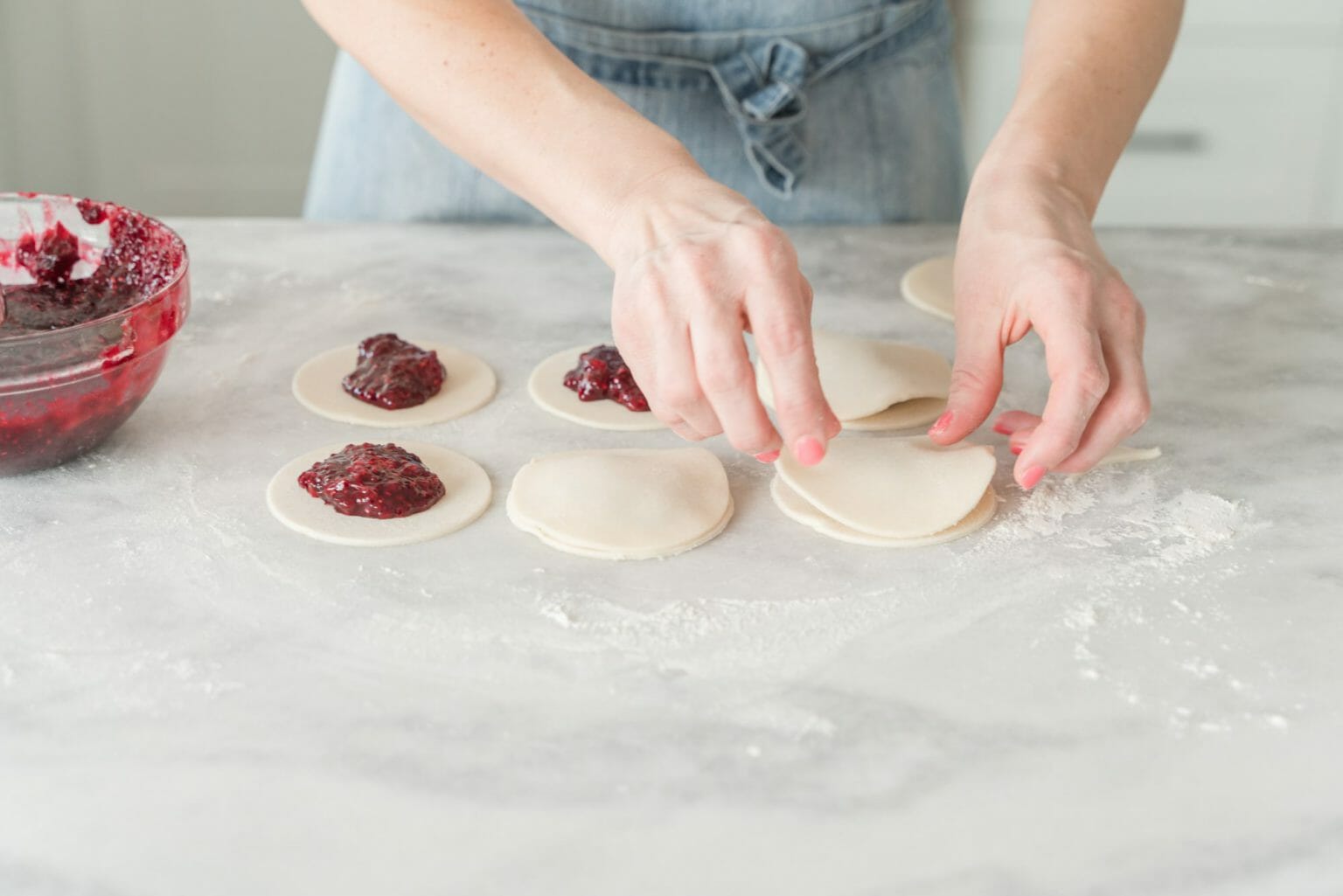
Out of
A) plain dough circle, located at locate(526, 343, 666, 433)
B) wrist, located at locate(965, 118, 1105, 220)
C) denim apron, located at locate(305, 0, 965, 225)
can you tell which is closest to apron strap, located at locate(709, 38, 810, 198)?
denim apron, located at locate(305, 0, 965, 225)

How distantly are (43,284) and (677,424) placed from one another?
69 cm

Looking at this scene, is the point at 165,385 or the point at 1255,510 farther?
the point at 165,385

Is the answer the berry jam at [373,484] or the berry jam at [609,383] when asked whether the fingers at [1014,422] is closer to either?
the berry jam at [609,383]

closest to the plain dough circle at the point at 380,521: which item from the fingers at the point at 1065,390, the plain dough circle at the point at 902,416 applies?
the plain dough circle at the point at 902,416

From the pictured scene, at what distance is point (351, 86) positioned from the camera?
1.94m

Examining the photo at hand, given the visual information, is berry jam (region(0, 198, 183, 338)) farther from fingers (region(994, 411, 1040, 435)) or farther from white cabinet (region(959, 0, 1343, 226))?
white cabinet (region(959, 0, 1343, 226))

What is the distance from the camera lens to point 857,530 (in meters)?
1.18

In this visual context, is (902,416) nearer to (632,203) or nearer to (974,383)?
(974,383)

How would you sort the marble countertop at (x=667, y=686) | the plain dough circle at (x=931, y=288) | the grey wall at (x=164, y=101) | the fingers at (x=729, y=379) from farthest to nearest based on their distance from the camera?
the grey wall at (x=164, y=101)
the plain dough circle at (x=931, y=288)
the fingers at (x=729, y=379)
the marble countertop at (x=667, y=686)

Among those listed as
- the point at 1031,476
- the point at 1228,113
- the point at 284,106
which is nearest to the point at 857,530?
the point at 1031,476

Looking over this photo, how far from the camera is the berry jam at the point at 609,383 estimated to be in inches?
55.2

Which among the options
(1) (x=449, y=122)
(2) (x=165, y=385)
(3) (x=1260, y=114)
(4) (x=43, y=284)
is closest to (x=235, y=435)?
(2) (x=165, y=385)

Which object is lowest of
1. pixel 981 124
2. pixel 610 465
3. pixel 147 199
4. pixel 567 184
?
pixel 147 199

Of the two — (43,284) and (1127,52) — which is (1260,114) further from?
(43,284)
